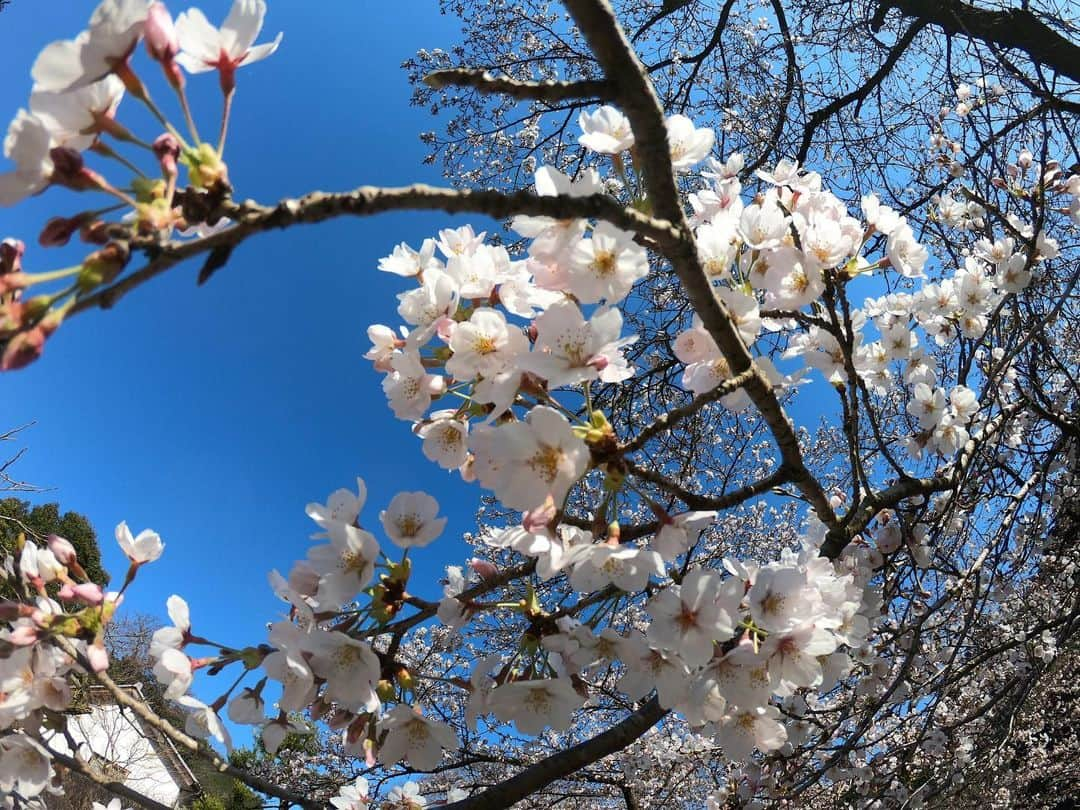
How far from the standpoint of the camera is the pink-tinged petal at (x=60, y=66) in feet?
2.25

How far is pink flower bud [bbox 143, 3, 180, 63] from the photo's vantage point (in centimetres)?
75

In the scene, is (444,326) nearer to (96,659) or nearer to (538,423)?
(538,423)

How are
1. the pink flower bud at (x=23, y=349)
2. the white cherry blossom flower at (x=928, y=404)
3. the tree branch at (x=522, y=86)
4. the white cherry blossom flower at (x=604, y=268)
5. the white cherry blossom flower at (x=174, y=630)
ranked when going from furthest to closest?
the white cherry blossom flower at (x=928, y=404) → the white cherry blossom flower at (x=174, y=630) → the white cherry blossom flower at (x=604, y=268) → the tree branch at (x=522, y=86) → the pink flower bud at (x=23, y=349)

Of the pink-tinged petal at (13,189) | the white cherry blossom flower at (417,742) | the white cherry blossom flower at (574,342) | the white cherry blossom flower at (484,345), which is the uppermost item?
the white cherry blossom flower at (484,345)

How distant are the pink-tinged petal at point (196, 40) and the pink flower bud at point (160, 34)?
75mm

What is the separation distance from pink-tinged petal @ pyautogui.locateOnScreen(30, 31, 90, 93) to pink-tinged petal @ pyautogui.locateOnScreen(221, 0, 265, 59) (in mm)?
223

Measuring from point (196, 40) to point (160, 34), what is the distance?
0.12m

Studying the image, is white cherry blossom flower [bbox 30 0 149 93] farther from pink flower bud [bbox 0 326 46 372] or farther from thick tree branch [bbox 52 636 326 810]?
thick tree branch [bbox 52 636 326 810]

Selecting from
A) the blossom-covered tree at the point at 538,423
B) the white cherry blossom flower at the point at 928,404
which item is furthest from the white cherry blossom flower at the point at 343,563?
the white cherry blossom flower at the point at 928,404

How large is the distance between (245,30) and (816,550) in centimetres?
148

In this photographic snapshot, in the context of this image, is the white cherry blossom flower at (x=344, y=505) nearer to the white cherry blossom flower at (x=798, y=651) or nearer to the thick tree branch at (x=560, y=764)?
the thick tree branch at (x=560, y=764)

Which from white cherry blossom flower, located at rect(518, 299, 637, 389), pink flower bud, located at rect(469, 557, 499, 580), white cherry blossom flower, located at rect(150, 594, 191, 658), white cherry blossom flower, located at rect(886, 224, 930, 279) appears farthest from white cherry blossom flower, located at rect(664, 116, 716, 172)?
white cherry blossom flower, located at rect(150, 594, 191, 658)

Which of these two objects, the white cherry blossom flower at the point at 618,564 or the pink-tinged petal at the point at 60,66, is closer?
the pink-tinged petal at the point at 60,66

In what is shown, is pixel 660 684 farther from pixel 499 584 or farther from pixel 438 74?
pixel 438 74
